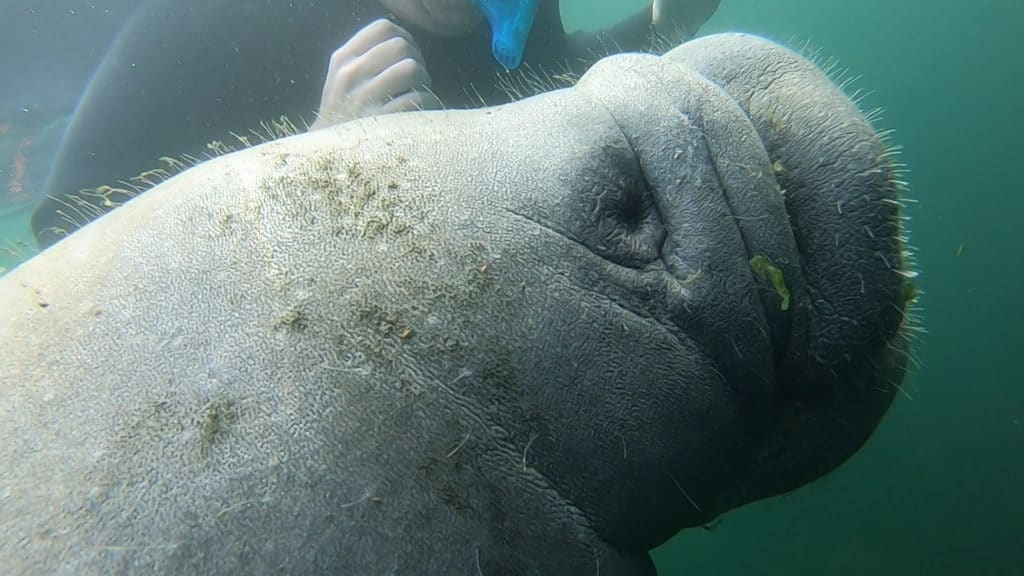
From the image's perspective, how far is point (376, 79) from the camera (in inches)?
105

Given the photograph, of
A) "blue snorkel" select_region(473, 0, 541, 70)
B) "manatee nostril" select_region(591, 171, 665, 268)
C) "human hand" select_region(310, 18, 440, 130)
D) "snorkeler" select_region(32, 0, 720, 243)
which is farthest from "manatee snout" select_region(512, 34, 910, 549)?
"snorkeler" select_region(32, 0, 720, 243)

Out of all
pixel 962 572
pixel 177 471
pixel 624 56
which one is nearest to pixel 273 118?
pixel 624 56

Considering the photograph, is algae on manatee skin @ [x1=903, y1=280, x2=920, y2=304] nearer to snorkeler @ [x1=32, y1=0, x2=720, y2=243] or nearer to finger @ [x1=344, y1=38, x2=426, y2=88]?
finger @ [x1=344, y1=38, x2=426, y2=88]

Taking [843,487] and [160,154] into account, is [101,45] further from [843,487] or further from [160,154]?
[843,487]

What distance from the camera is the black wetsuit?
4.31 metres

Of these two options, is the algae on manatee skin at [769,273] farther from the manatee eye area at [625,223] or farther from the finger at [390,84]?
the finger at [390,84]

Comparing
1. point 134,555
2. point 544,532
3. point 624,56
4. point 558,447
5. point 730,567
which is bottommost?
point 730,567

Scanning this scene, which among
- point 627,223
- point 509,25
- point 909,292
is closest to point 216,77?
point 509,25

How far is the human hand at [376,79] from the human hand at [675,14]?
4699 mm

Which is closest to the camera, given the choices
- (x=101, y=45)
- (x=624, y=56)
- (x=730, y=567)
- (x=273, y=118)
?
(x=624, y=56)

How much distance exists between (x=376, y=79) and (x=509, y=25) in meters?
1.15

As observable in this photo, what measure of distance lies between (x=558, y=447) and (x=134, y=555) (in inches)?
33.8

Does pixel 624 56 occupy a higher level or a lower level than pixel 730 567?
higher

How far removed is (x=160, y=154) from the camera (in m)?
4.45
